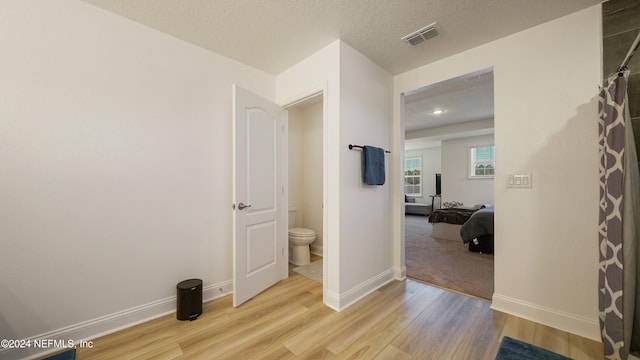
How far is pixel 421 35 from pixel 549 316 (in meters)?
2.56

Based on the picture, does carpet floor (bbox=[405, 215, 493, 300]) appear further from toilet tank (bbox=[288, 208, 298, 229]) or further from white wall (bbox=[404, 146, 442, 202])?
white wall (bbox=[404, 146, 442, 202])

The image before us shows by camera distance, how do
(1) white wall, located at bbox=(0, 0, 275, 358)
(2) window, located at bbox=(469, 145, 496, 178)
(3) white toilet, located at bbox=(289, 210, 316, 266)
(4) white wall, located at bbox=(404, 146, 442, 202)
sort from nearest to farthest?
(1) white wall, located at bbox=(0, 0, 275, 358) → (3) white toilet, located at bbox=(289, 210, 316, 266) → (2) window, located at bbox=(469, 145, 496, 178) → (4) white wall, located at bbox=(404, 146, 442, 202)

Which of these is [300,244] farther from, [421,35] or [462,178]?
[462,178]

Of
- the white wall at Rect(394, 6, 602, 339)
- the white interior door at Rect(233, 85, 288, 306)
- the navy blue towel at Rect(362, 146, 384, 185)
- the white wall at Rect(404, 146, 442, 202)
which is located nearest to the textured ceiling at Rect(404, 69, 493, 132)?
the white wall at Rect(394, 6, 602, 339)

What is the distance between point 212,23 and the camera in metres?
1.99

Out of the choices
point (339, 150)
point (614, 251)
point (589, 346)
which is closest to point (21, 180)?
point (339, 150)

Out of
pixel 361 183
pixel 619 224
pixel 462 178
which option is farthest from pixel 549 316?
pixel 462 178

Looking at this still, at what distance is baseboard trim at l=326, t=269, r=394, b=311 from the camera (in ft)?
7.23

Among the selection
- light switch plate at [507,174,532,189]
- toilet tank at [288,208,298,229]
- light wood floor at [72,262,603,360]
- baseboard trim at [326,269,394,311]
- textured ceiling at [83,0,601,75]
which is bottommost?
light wood floor at [72,262,603,360]

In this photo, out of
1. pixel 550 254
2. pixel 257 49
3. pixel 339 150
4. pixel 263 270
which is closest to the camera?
pixel 550 254

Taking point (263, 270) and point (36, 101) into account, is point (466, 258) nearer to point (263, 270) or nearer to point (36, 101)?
point (263, 270)

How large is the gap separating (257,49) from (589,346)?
3.57 meters

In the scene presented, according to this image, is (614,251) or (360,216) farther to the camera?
(360,216)

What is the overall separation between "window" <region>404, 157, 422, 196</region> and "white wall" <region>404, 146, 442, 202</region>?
14 cm
